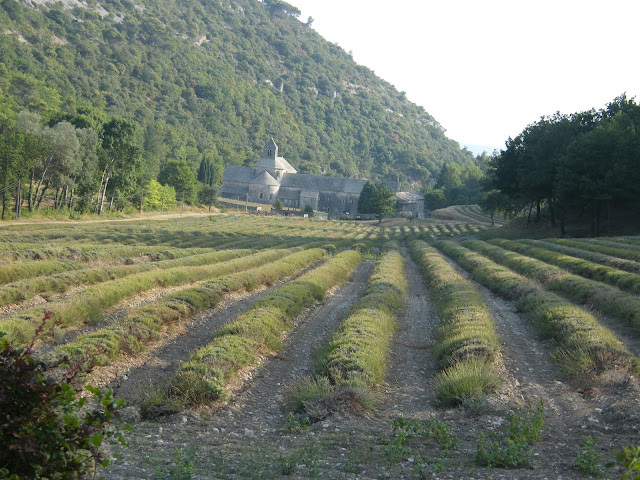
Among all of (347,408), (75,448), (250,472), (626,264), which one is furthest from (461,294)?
(75,448)

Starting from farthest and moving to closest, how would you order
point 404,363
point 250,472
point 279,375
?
point 404,363
point 279,375
point 250,472

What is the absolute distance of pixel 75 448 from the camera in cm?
439

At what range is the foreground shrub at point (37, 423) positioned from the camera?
4.15m

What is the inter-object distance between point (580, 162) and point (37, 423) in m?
47.5

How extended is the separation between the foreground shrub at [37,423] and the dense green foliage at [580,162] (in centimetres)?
4538

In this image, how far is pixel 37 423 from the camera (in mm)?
4223

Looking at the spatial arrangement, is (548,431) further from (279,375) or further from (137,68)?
(137,68)

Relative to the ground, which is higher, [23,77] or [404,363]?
[23,77]

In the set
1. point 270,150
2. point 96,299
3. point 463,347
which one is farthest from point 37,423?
point 270,150

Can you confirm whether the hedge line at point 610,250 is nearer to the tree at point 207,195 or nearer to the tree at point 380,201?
the tree at point 380,201

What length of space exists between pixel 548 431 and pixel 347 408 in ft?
10.6

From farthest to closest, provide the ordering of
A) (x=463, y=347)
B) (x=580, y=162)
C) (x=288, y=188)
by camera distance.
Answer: (x=288, y=188)
(x=580, y=162)
(x=463, y=347)

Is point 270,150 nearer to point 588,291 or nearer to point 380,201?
point 380,201

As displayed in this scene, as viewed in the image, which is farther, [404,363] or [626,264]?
[626,264]
